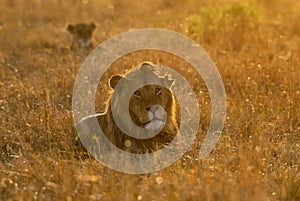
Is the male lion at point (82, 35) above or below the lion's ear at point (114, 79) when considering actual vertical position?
above

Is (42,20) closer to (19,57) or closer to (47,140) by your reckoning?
(19,57)

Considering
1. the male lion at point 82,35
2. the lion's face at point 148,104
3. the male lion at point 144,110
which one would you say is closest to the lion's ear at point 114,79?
the male lion at point 144,110

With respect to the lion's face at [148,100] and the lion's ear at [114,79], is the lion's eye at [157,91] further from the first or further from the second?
the lion's ear at [114,79]

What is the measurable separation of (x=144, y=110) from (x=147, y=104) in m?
0.06

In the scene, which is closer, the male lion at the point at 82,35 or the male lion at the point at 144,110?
the male lion at the point at 144,110

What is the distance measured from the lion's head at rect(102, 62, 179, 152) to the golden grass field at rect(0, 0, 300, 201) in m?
0.35

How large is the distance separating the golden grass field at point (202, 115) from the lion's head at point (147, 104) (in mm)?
350

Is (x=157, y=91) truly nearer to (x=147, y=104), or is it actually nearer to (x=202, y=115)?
(x=147, y=104)

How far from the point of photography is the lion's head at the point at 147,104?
17.7 ft

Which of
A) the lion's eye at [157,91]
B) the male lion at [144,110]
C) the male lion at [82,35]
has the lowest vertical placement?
the male lion at [144,110]

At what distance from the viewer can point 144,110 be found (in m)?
5.38

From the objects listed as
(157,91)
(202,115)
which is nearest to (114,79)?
(157,91)

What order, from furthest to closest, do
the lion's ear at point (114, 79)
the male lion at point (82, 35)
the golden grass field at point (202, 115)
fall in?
the male lion at point (82, 35), the lion's ear at point (114, 79), the golden grass field at point (202, 115)

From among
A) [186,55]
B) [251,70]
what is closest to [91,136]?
[251,70]
